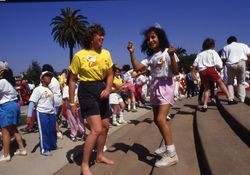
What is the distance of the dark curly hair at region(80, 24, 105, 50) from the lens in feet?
16.9

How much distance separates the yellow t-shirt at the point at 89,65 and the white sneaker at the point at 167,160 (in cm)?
136

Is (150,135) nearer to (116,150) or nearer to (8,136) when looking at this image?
(116,150)

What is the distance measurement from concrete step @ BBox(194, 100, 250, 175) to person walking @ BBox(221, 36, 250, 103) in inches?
86.3

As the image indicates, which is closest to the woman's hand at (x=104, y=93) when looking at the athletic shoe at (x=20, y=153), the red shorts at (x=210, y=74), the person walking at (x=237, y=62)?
the athletic shoe at (x=20, y=153)

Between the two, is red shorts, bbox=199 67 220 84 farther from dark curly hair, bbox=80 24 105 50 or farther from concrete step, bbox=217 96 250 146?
dark curly hair, bbox=80 24 105 50

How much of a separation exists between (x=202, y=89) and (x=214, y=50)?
125 cm

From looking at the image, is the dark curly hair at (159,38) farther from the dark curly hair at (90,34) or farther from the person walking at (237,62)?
the person walking at (237,62)

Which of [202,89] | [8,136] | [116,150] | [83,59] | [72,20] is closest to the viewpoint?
[83,59]

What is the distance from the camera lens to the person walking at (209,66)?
8.39m

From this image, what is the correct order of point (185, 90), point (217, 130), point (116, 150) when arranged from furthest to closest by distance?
point (185, 90), point (116, 150), point (217, 130)

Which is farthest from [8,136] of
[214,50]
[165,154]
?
[214,50]

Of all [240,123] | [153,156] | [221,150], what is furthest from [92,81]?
[240,123]

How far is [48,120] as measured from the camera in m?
7.53

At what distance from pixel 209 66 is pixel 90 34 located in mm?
4009
